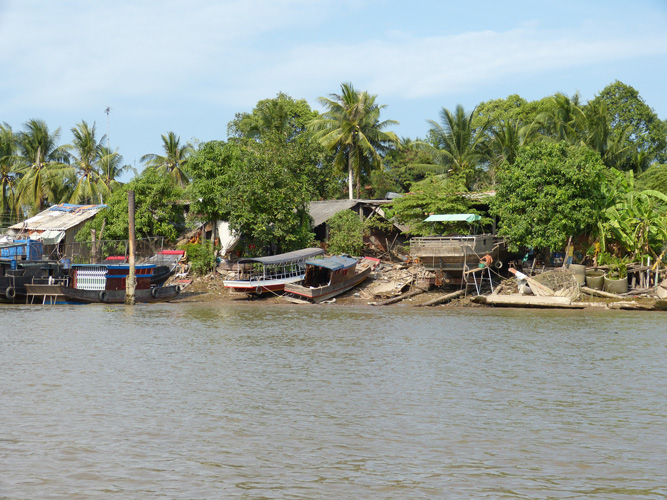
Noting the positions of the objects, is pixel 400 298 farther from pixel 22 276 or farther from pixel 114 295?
pixel 22 276

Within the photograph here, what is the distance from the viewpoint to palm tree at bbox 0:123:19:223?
52.2 meters

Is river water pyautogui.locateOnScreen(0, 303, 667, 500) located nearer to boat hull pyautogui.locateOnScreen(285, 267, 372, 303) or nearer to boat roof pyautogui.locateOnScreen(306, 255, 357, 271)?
boat roof pyautogui.locateOnScreen(306, 255, 357, 271)

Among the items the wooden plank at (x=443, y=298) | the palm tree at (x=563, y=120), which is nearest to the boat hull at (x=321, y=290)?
the wooden plank at (x=443, y=298)

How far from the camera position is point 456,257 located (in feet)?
102

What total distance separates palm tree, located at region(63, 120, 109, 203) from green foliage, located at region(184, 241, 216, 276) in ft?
53.6

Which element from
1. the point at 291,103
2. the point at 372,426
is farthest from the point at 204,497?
the point at 291,103

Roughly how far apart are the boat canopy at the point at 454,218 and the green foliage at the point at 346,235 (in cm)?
514

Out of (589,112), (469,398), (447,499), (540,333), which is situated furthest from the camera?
(589,112)

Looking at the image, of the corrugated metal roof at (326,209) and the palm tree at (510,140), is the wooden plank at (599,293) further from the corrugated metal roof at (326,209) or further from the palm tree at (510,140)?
the corrugated metal roof at (326,209)

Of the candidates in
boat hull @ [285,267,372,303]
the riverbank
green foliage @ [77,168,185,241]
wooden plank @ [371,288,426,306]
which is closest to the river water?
the riverbank

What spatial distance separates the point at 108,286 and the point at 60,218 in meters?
13.3

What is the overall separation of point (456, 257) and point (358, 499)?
2433cm

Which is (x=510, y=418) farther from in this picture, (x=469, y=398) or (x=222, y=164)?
(x=222, y=164)

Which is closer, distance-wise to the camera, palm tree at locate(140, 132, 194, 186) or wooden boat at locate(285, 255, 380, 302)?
wooden boat at locate(285, 255, 380, 302)
